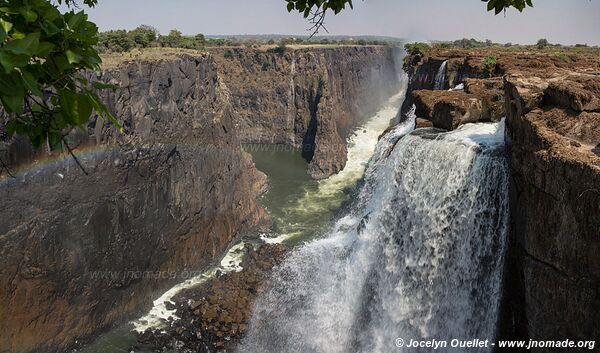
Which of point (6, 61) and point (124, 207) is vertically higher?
point (6, 61)

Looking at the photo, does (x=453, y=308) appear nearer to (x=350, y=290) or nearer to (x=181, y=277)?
(x=350, y=290)

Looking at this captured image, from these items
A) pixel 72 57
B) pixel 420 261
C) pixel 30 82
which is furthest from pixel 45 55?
pixel 420 261

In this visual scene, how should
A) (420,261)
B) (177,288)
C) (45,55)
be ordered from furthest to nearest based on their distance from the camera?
(177,288) → (420,261) → (45,55)

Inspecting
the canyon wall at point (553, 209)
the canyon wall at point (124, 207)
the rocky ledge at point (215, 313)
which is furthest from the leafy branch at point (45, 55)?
the rocky ledge at point (215, 313)

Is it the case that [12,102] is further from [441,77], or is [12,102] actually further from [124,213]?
[441,77]

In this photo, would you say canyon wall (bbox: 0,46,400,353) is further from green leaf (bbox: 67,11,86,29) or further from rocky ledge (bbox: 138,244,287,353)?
green leaf (bbox: 67,11,86,29)

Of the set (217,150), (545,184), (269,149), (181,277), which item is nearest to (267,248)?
(181,277)
